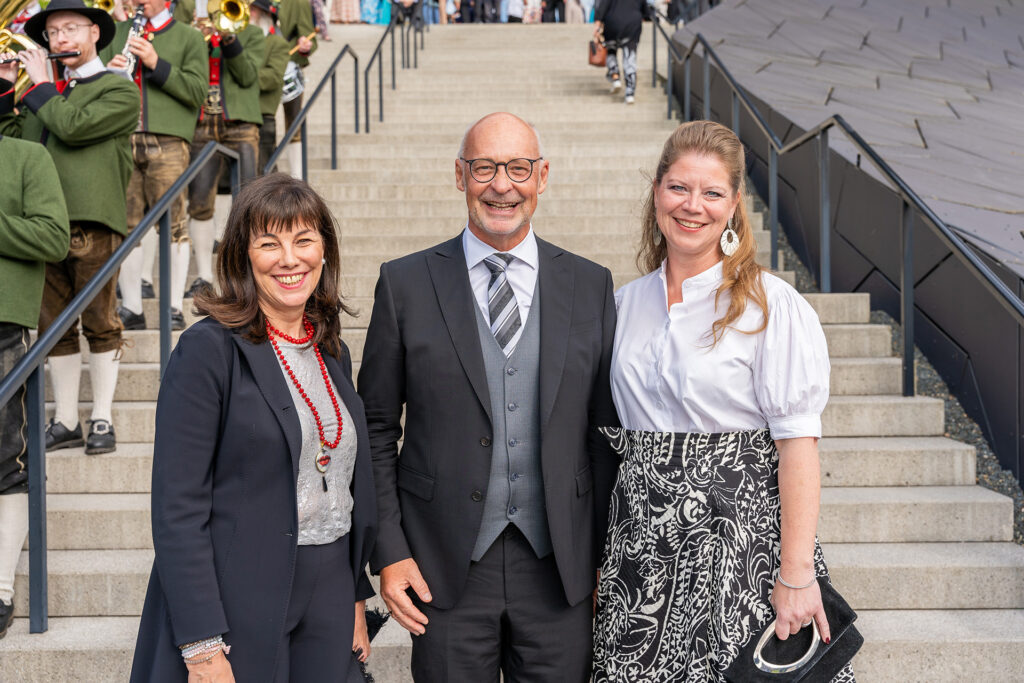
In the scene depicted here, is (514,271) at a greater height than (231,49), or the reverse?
(231,49)

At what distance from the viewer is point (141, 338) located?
15.6 ft

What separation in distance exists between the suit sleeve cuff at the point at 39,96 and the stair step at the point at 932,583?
364 cm

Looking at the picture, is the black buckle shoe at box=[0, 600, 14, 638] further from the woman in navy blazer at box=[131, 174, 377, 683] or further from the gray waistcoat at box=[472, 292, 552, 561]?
the gray waistcoat at box=[472, 292, 552, 561]

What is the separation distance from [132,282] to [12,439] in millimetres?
Answer: 1813

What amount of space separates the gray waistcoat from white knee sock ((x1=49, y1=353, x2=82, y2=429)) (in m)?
2.51

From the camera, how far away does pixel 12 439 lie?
3240 mm

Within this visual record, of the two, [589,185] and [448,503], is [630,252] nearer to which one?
[589,185]

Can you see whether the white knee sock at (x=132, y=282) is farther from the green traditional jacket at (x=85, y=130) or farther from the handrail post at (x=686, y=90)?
the handrail post at (x=686, y=90)

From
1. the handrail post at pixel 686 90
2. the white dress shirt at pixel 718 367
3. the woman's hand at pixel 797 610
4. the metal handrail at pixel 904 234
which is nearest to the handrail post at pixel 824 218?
the metal handrail at pixel 904 234

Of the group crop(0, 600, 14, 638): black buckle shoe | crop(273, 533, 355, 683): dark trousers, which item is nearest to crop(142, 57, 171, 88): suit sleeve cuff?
crop(0, 600, 14, 638): black buckle shoe

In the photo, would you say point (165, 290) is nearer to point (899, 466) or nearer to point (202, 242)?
point (202, 242)

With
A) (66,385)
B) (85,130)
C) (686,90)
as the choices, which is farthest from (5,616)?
(686,90)

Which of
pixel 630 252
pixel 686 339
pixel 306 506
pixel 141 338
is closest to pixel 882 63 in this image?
Answer: pixel 630 252

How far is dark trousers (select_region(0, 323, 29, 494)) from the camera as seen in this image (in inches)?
127
